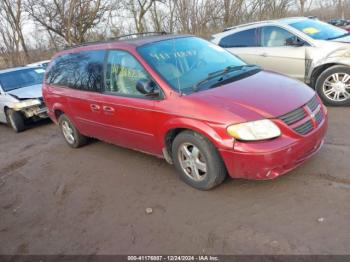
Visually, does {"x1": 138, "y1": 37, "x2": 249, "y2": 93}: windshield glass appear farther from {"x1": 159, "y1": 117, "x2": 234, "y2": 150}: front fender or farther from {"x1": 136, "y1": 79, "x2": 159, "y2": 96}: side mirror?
{"x1": 159, "y1": 117, "x2": 234, "y2": 150}: front fender

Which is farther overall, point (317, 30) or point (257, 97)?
point (317, 30)

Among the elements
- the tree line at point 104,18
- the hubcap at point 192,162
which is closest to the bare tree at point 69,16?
the tree line at point 104,18

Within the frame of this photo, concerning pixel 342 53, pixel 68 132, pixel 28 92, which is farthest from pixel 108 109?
pixel 28 92

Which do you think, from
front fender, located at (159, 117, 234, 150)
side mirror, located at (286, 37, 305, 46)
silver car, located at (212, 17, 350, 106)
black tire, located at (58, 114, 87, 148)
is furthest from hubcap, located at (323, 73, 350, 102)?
black tire, located at (58, 114, 87, 148)

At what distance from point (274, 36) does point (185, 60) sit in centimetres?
350

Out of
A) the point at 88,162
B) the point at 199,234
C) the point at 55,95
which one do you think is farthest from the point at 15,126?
the point at 199,234

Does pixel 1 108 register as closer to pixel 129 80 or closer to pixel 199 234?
pixel 129 80

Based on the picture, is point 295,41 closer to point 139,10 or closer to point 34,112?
point 34,112

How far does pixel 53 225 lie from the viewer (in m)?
3.89

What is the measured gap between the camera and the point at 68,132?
21.0ft

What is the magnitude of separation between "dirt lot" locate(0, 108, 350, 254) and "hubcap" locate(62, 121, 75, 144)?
43.8 inches

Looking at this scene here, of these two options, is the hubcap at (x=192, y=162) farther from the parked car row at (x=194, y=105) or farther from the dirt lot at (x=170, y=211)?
the dirt lot at (x=170, y=211)

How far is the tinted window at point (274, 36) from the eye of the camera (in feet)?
22.7

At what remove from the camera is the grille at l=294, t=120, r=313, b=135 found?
3.47 meters
